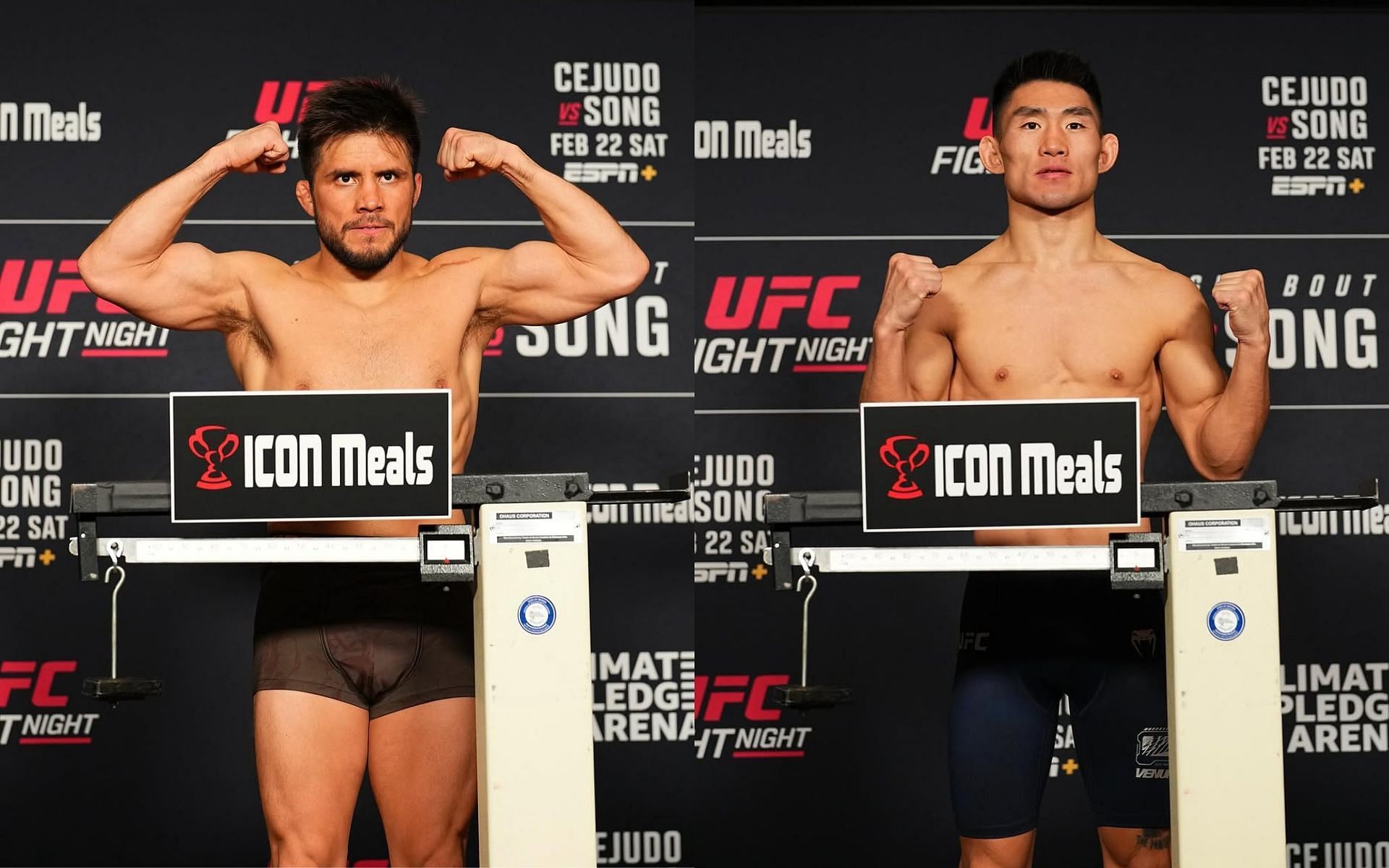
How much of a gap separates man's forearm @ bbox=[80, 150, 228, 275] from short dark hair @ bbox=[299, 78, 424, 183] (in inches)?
8.2

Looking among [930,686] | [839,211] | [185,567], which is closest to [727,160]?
[839,211]

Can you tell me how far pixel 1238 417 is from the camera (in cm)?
305

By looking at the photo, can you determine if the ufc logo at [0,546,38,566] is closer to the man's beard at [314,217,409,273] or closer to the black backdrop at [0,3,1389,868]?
the black backdrop at [0,3,1389,868]

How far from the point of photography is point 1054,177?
3.24 m

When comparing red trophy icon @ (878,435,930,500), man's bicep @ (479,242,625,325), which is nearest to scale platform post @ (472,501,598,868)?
red trophy icon @ (878,435,930,500)

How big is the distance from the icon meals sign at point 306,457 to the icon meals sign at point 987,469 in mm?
740

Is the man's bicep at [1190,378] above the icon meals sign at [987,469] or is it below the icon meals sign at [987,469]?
above

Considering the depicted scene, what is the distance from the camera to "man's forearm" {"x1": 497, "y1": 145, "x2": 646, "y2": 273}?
3.12m

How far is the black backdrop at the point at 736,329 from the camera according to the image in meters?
4.21

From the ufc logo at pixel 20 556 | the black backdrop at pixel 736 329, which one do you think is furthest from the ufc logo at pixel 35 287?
the ufc logo at pixel 20 556

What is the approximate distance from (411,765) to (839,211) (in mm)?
2137

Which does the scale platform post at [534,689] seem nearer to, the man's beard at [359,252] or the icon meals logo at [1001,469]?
the icon meals logo at [1001,469]

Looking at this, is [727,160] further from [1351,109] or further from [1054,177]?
[1351,109]

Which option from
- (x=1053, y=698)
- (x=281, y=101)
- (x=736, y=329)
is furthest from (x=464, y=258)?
(x=1053, y=698)
